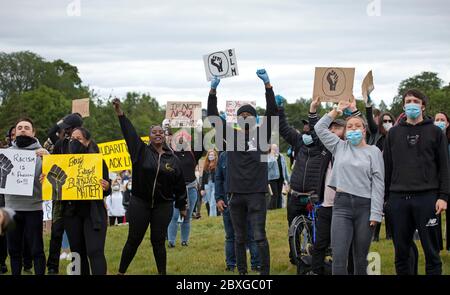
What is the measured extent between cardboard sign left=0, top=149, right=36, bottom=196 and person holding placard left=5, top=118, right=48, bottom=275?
112 mm

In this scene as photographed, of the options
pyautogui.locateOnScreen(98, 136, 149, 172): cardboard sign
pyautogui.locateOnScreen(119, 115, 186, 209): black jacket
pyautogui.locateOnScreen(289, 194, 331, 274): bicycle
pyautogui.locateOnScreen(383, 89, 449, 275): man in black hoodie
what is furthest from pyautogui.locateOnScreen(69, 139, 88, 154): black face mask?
pyautogui.locateOnScreen(383, 89, 449, 275): man in black hoodie

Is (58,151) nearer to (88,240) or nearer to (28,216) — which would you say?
(28,216)

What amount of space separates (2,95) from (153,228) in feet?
352

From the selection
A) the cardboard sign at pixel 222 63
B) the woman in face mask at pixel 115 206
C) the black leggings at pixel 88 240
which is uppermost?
the cardboard sign at pixel 222 63

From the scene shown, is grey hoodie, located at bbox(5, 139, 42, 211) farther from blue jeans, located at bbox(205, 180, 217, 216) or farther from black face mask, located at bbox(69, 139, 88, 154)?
blue jeans, located at bbox(205, 180, 217, 216)

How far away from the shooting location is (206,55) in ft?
45.9

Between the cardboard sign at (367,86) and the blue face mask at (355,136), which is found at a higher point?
the cardboard sign at (367,86)

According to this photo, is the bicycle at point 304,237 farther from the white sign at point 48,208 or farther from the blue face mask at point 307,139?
the white sign at point 48,208

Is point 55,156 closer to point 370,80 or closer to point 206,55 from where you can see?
point 206,55

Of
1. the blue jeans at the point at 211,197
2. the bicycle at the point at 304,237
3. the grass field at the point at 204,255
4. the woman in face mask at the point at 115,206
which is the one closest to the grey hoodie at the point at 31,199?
the grass field at the point at 204,255

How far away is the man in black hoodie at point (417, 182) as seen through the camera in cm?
963

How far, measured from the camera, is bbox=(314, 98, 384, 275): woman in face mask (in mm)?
9836

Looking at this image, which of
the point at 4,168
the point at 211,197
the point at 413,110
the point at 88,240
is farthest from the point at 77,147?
the point at 211,197

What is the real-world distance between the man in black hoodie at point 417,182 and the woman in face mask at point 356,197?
0.79ft
